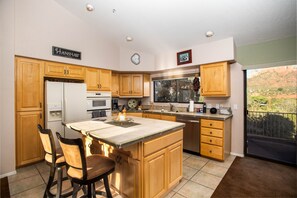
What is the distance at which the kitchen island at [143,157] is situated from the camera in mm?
1608

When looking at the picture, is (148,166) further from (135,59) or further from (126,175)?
(135,59)

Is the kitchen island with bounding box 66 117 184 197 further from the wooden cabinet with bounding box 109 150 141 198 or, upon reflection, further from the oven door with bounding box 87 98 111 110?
the oven door with bounding box 87 98 111 110

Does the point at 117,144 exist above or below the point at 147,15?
below

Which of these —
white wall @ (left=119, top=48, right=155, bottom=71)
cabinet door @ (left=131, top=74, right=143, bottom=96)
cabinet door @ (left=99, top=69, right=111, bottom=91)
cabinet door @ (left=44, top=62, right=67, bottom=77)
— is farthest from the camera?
cabinet door @ (left=131, top=74, right=143, bottom=96)

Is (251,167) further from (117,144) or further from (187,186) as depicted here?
(117,144)

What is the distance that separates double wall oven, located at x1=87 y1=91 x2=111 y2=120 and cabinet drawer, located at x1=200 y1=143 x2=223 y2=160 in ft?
8.47

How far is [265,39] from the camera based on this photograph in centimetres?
304

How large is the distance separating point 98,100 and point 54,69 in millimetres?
1220

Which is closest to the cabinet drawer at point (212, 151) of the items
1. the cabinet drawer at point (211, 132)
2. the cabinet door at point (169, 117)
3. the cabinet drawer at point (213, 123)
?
the cabinet drawer at point (211, 132)

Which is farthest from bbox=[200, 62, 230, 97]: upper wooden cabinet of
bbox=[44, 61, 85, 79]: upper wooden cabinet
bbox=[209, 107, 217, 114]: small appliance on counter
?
bbox=[44, 61, 85, 79]: upper wooden cabinet

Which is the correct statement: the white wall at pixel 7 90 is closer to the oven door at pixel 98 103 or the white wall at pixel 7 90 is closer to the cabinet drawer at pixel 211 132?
the oven door at pixel 98 103

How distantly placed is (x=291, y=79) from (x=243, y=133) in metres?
1.49

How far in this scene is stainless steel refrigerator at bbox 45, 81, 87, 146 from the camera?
298 cm

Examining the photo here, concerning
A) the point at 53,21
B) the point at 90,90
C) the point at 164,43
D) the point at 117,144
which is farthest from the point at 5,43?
the point at 164,43
